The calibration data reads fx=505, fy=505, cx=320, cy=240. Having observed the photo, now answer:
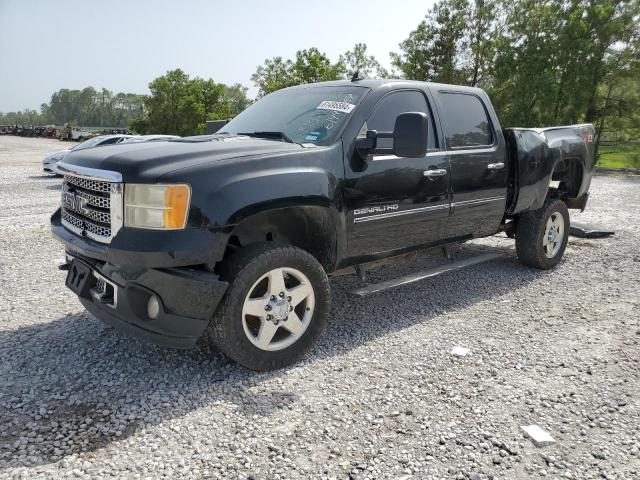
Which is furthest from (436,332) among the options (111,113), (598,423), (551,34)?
(111,113)

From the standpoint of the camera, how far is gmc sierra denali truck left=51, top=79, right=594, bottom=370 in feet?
9.39

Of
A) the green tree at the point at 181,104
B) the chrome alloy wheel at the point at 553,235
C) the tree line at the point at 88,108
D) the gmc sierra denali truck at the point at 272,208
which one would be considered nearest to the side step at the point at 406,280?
the gmc sierra denali truck at the point at 272,208

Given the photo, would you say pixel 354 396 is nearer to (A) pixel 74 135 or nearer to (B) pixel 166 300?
(B) pixel 166 300

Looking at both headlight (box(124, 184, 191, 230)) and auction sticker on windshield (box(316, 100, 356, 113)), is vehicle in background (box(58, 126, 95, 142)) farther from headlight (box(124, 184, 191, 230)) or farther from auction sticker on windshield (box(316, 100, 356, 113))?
headlight (box(124, 184, 191, 230))

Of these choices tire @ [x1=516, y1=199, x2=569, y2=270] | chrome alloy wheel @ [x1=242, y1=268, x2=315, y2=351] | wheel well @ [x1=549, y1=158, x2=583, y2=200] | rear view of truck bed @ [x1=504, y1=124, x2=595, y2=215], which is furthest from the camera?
wheel well @ [x1=549, y1=158, x2=583, y2=200]

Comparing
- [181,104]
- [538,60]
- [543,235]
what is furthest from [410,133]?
[181,104]

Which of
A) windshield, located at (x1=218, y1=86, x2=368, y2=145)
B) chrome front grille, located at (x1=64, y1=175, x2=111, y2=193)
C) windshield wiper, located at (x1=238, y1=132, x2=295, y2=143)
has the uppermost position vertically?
windshield, located at (x1=218, y1=86, x2=368, y2=145)

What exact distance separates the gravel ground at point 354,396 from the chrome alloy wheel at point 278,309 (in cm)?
24

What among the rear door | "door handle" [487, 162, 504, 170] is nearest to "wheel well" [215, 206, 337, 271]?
the rear door

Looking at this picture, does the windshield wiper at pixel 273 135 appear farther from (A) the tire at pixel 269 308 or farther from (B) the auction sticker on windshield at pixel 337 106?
(A) the tire at pixel 269 308

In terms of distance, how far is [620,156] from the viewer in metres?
22.3

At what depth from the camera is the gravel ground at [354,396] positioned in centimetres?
237

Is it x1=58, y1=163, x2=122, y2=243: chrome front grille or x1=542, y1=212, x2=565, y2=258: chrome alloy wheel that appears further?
x1=542, y1=212, x2=565, y2=258: chrome alloy wheel

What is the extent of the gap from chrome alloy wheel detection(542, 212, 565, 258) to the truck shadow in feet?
6.28
